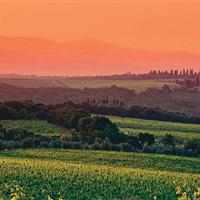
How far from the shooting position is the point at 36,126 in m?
96.8

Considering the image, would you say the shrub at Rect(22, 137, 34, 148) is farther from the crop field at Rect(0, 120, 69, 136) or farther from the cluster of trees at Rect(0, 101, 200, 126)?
the cluster of trees at Rect(0, 101, 200, 126)

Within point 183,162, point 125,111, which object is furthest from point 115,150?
point 125,111

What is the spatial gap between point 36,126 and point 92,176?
4246 centimetres

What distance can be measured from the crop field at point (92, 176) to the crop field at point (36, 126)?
20.6 m

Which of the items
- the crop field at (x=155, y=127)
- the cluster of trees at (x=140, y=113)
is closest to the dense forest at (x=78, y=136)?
the crop field at (x=155, y=127)

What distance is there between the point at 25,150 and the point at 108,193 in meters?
25.8

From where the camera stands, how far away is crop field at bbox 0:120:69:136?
9306 centimetres

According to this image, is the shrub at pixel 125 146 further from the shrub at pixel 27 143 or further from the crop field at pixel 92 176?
the shrub at pixel 27 143

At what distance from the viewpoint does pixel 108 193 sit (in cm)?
4994

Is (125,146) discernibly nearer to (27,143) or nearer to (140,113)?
(27,143)

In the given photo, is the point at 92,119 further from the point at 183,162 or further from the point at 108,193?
the point at 108,193

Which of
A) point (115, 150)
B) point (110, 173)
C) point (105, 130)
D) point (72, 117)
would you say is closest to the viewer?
point (110, 173)

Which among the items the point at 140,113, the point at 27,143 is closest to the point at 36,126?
the point at 27,143

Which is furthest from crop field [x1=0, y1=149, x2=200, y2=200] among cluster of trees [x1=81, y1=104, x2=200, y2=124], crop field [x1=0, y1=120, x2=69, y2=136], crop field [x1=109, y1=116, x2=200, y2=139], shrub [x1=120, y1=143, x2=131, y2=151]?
cluster of trees [x1=81, y1=104, x2=200, y2=124]
